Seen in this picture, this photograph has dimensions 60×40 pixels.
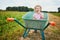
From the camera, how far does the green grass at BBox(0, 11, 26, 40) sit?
187 cm

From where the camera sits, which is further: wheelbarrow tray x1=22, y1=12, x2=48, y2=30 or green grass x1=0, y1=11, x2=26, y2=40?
green grass x1=0, y1=11, x2=26, y2=40

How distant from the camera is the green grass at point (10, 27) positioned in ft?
6.13

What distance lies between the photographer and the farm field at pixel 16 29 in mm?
1832

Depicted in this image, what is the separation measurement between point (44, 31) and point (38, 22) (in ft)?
0.49

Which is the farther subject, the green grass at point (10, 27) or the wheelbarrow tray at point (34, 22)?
the green grass at point (10, 27)

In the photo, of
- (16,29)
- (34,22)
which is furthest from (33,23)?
(16,29)

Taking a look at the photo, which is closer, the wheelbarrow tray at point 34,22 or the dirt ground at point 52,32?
the wheelbarrow tray at point 34,22

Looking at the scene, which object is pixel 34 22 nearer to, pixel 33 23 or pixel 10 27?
pixel 33 23

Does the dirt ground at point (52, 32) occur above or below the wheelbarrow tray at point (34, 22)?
below

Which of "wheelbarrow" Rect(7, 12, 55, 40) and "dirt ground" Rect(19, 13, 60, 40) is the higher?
"wheelbarrow" Rect(7, 12, 55, 40)

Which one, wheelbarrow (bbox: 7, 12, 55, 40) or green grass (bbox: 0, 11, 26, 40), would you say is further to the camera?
green grass (bbox: 0, 11, 26, 40)

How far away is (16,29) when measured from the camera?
1877mm

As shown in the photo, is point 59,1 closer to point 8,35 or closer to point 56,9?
point 56,9

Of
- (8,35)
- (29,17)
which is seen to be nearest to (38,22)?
(29,17)
